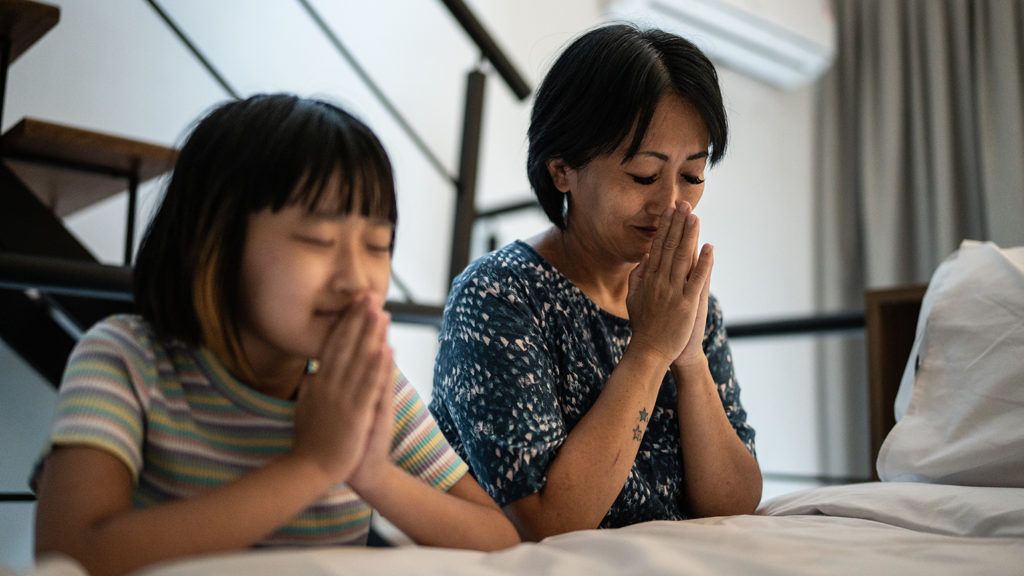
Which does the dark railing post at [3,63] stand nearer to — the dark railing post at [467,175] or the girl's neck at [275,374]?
the dark railing post at [467,175]

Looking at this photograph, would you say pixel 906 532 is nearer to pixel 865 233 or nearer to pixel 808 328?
pixel 808 328

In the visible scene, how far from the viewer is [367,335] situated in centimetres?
69

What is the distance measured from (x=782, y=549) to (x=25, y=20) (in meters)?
1.38

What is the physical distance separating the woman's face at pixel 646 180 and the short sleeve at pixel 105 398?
0.63 meters

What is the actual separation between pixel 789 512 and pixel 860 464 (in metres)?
2.34

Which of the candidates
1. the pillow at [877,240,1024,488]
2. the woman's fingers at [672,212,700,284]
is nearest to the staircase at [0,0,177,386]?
the woman's fingers at [672,212,700,284]

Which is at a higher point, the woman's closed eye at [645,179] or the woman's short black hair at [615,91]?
the woman's short black hair at [615,91]

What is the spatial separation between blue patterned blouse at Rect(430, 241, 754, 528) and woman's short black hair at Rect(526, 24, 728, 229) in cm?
17

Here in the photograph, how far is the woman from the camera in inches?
37.7

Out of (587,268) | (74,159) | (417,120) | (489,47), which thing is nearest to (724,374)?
(587,268)

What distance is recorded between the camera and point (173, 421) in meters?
0.72

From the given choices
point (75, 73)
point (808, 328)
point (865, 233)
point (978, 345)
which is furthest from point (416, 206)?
point (978, 345)

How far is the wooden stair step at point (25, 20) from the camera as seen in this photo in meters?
1.32

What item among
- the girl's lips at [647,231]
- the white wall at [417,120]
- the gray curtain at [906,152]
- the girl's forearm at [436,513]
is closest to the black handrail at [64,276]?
the white wall at [417,120]
